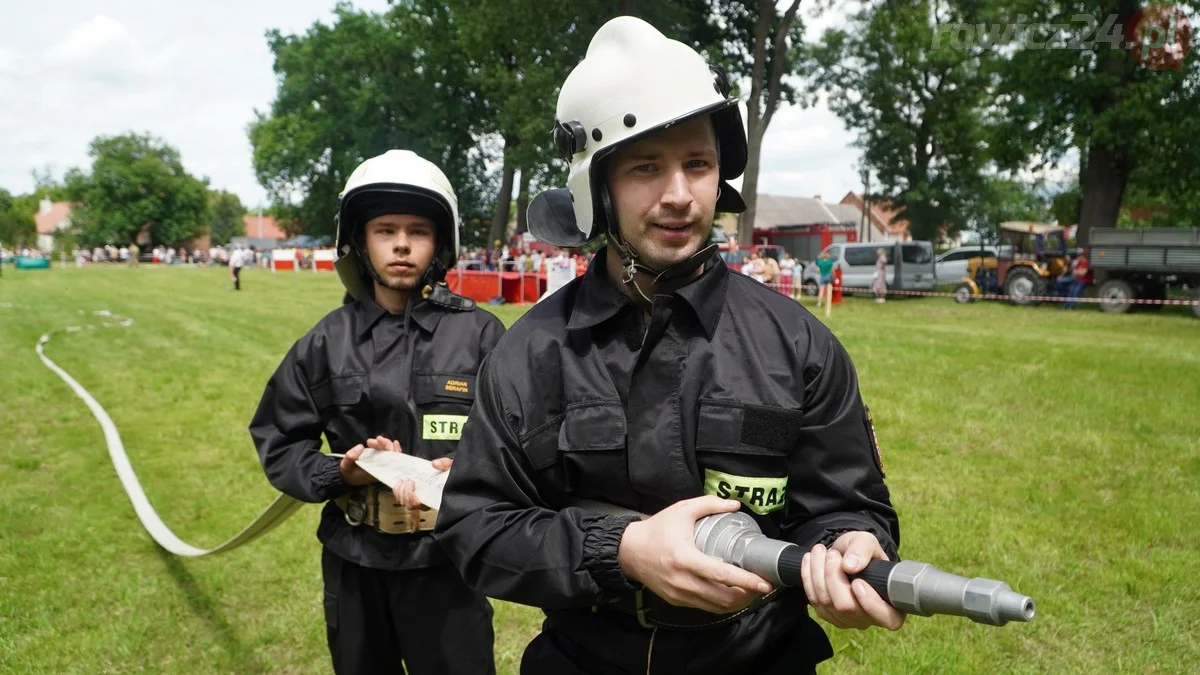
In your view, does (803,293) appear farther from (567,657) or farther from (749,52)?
(567,657)

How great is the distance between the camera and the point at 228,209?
13775 centimetres

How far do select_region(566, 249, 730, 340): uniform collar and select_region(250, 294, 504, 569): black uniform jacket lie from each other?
3.95 feet

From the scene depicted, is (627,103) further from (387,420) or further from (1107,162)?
(1107,162)

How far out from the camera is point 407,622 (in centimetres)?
292

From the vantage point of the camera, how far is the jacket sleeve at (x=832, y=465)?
167 centimetres

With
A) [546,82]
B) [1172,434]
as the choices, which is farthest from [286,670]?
[546,82]

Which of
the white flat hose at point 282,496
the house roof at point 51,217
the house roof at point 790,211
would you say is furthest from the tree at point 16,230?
the white flat hose at point 282,496

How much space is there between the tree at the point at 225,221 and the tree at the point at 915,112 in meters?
111

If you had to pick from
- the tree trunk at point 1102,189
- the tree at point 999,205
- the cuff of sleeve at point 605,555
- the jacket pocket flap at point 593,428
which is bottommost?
the cuff of sleeve at point 605,555

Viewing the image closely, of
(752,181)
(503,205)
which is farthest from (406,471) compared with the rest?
(503,205)

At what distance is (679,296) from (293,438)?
1907 millimetres

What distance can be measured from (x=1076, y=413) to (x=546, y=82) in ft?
93.8

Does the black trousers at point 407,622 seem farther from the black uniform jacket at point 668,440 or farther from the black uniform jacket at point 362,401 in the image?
the black uniform jacket at point 668,440

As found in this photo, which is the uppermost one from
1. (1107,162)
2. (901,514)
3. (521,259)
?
(1107,162)
